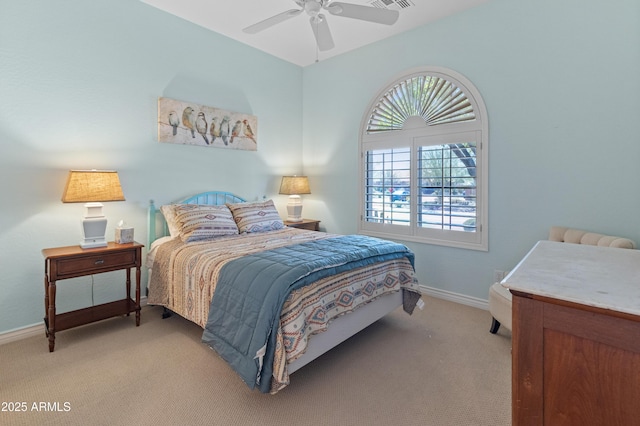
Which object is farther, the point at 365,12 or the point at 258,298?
the point at 365,12

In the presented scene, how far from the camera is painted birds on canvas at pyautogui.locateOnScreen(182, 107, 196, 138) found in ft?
11.4

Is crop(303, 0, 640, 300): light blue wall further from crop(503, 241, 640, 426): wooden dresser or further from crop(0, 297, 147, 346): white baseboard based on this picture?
crop(0, 297, 147, 346): white baseboard

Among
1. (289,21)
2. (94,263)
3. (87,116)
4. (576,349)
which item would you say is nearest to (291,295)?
(576,349)

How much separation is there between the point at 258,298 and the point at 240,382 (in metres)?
0.64

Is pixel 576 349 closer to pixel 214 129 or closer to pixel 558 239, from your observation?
pixel 558 239

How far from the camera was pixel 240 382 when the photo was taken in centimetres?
202

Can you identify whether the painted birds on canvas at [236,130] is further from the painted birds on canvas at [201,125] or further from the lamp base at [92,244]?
the lamp base at [92,244]

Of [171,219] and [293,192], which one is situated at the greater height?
[293,192]

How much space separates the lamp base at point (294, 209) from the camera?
4.43 m

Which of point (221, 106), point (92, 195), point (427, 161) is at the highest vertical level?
point (221, 106)

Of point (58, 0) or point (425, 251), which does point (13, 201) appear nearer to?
point (58, 0)

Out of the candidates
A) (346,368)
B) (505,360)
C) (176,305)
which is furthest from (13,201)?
(505,360)

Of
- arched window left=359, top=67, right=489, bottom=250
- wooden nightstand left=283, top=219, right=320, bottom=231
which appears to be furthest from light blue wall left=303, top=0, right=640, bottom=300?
wooden nightstand left=283, top=219, right=320, bottom=231

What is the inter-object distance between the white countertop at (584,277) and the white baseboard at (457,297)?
209cm
